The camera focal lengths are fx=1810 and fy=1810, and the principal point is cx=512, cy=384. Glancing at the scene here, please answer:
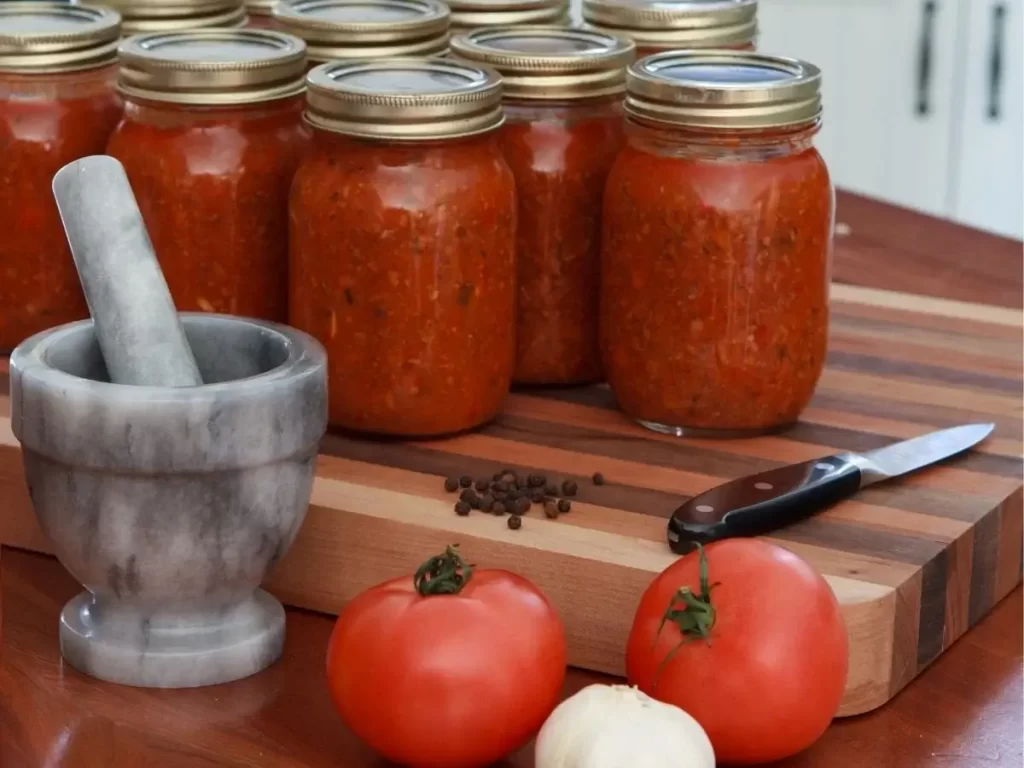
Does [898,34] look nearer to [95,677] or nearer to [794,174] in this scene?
[794,174]

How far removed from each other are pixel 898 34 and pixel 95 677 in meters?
2.44

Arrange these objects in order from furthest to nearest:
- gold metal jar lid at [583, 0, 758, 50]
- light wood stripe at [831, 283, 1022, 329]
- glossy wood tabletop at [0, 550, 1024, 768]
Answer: light wood stripe at [831, 283, 1022, 329], gold metal jar lid at [583, 0, 758, 50], glossy wood tabletop at [0, 550, 1024, 768]

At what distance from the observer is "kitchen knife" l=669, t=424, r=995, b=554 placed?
112cm

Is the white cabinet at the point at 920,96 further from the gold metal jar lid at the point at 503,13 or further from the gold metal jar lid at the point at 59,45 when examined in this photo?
the gold metal jar lid at the point at 59,45

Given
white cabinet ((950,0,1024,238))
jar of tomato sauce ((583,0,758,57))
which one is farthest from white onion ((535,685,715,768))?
white cabinet ((950,0,1024,238))

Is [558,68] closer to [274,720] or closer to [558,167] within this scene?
[558,167]

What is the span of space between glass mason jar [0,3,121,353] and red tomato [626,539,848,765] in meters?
0.69

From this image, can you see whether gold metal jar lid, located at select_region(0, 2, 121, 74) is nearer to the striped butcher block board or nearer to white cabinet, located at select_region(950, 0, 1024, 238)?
the striped butcher block board

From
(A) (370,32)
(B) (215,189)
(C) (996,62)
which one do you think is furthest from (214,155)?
(C) (996,62)

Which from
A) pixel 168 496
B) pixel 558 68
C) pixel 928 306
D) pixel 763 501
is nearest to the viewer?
pixel 168 496

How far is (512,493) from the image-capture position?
3.93ft

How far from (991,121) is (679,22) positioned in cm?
184

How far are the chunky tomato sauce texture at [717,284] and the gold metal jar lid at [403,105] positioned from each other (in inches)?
4.9

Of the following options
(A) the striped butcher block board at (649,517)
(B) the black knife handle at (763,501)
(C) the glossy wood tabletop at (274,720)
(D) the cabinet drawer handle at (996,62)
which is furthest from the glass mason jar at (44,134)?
(D) the cabinet drawer handle at (996,62)
